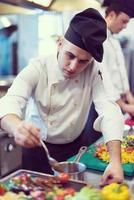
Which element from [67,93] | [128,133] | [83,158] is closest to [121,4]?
[128,133]

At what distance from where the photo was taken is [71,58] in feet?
4.17

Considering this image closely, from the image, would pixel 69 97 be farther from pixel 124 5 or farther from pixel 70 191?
pixel 124 5

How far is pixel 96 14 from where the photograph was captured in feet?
4.09

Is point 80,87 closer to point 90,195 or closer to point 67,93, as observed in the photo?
point 67,93

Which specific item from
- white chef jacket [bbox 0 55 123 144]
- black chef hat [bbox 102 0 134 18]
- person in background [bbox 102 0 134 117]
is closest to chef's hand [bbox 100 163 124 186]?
white chef jacket [bbox 0 55 123 144]

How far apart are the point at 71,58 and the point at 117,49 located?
125 cm

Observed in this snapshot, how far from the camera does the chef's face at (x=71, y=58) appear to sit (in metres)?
1.25

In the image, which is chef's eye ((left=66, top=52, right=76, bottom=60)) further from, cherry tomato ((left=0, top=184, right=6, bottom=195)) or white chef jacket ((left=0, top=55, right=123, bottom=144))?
cherry tomato ((left=0, top=184, right=6, bottom=195))

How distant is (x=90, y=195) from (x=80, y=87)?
26.5 inches

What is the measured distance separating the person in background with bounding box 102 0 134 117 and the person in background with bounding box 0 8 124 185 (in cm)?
64

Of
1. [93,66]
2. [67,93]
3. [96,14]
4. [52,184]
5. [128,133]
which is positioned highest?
[96,14]

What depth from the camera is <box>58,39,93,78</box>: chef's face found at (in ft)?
4.10

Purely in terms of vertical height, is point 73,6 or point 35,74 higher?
point 73,6

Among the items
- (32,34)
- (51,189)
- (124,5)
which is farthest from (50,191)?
(32,34)
